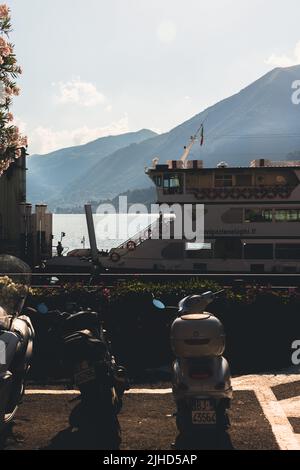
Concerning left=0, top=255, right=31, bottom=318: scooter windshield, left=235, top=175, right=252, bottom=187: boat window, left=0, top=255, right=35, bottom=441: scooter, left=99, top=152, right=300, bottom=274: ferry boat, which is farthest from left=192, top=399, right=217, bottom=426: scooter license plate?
left=235, top=175, right=252, bottom=187: boat window

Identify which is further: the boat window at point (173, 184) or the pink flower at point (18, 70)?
the boat window at point (173, 184)

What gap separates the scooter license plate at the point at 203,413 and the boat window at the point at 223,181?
825 inches

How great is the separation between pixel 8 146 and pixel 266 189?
55.6 ft

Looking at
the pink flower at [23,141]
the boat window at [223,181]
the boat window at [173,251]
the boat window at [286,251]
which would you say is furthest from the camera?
the boat window at [173,251]

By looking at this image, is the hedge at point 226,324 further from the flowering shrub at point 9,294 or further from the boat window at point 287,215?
the boat window at point 287,215

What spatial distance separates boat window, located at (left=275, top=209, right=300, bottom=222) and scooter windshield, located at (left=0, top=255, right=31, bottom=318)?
68.7 ft

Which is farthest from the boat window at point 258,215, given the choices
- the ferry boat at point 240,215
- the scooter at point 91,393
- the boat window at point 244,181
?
the scooter at point 91,393

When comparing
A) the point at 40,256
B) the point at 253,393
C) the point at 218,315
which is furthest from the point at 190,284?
the point at 40,256

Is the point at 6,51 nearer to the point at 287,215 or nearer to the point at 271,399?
the point at 271,399

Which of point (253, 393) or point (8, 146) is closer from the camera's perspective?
point (253, 393)

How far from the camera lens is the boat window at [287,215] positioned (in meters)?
26.8

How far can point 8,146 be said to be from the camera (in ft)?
40.3
